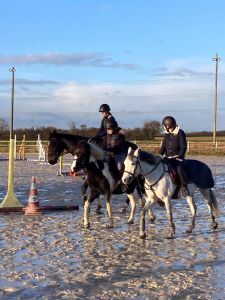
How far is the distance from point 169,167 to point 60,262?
3205 millimetres

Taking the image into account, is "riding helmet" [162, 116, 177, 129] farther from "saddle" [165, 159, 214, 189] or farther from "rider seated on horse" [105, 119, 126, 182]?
"rider seated on horse" [105, 119, 126, 182]

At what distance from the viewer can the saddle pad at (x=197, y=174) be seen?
10.3 m

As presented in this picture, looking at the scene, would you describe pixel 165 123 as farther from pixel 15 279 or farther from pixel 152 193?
pixel 15 279

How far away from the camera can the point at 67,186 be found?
20.1 m

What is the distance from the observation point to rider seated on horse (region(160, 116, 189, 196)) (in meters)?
10.3

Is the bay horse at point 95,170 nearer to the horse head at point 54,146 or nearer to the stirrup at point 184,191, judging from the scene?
the horse head at point 54,146

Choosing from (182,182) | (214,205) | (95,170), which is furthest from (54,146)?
(214,205)

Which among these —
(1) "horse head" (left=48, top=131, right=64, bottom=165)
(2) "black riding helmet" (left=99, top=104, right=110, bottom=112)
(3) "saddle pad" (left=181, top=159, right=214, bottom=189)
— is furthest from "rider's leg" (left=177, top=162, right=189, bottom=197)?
(1) "horse head" (left=48, top=131, right=64, bottom=165)

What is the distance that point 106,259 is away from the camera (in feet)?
26.4

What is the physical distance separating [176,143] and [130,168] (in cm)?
135

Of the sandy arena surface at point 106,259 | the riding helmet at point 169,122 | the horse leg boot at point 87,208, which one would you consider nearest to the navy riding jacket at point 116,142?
the horse leg boot at point 87,208

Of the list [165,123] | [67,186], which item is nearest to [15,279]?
[165,123]

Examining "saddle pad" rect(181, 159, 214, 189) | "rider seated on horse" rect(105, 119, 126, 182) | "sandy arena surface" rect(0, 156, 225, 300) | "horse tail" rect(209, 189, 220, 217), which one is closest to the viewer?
"sandy arena surface" rect(0, 156, 225, 300)

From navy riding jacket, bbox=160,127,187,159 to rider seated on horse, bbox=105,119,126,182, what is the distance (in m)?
0.97
